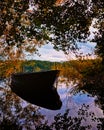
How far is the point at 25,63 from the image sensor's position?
28.9m

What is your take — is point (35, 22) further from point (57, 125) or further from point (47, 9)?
point (57, 125)

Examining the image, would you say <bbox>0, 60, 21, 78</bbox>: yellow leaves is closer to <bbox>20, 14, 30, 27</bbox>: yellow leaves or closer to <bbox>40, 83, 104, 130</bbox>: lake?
<bbox>40, 83, 104, 130</bbox>: lake

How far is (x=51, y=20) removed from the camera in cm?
1823

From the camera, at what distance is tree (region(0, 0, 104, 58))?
1789 cm

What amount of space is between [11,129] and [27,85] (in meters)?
2.54

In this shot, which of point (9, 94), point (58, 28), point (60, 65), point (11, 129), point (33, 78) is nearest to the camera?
point (11, 129)

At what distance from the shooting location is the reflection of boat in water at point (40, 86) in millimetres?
14452

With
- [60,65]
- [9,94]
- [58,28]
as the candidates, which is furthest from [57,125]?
[60,65]

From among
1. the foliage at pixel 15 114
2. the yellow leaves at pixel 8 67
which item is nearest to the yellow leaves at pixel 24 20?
the foliage at pixel 15 114

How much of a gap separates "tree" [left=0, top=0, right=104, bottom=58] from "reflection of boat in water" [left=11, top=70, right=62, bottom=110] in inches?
165

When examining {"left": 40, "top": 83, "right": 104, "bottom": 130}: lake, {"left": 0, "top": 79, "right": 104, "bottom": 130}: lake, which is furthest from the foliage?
{"left": 40, "top": 83, "right": 104, "bottom": 130}: lake

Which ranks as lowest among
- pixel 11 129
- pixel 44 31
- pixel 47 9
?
pixel 11 129

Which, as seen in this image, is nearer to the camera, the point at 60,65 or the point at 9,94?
the point at 9,94

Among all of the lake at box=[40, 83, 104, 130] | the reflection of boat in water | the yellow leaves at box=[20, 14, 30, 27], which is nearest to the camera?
the reflection of boat in water
